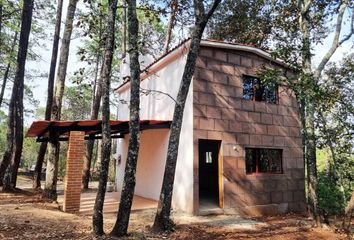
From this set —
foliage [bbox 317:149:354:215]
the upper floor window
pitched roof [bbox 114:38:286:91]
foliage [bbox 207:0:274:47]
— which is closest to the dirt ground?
foliage [bbox 317:149:354:215]

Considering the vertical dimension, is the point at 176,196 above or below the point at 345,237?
above

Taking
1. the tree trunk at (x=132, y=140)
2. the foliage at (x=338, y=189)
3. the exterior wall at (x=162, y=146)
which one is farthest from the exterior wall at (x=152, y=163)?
the foliage at (x=338, y=189)

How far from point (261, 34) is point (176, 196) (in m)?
9.44

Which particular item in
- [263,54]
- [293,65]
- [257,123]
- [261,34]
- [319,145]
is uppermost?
[261,34]

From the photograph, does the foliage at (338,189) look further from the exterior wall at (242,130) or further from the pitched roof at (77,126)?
the pitched roof at (77,126)

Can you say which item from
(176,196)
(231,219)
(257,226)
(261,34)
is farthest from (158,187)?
(261,34)

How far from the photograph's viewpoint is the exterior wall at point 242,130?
10305 millimetres

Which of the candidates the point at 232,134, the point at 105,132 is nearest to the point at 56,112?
the point at 105,132

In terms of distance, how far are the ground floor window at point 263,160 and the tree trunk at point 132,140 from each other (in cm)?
566

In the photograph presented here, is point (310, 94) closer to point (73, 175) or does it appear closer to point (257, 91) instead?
point (257, 91)

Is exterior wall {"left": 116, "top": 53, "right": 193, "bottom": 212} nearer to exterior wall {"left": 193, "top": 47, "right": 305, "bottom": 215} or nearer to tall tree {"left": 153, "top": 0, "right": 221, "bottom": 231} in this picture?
exterior wall {"left": 193, "top": 47, "right": 305, "bottom": 215}

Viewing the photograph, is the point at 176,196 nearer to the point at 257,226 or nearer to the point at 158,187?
the point at 158,187

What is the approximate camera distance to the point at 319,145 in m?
11.7

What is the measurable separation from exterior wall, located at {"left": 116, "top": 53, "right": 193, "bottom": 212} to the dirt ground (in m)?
1.18
